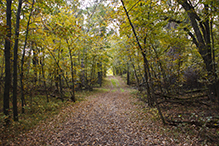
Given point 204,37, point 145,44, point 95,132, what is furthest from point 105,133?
point 204,37

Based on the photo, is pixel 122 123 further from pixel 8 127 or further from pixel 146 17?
pixel 146 17

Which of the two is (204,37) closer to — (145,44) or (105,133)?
(145,44)

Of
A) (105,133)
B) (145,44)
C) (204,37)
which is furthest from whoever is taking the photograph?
(145,44)

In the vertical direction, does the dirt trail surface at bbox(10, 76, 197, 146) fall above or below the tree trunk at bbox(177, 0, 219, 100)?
below

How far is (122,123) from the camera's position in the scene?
249 inches

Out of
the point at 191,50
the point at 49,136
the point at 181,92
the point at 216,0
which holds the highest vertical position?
the point at 216,0

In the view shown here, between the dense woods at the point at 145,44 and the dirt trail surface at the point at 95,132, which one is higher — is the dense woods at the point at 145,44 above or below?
above

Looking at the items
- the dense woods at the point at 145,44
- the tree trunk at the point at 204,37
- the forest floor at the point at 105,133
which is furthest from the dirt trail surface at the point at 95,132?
the tree trunk at the point at 204,37

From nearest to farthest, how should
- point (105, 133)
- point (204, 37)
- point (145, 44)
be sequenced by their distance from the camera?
A: point (105, 133) → point (204, 37) → point (145, 44)

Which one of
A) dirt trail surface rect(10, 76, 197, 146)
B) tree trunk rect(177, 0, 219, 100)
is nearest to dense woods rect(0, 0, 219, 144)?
tree trunk rect(177, 0, 219, 100)

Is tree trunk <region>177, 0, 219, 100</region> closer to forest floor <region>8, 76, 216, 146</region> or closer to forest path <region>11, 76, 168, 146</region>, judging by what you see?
forest floor <region>8, 76, 216, 146</region>

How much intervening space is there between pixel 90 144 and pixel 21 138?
10.1 feet

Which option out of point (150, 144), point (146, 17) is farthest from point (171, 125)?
point (146, 17)

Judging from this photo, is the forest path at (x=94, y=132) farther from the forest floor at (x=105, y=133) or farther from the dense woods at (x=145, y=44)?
the dense woods at (x=145, y=44)
